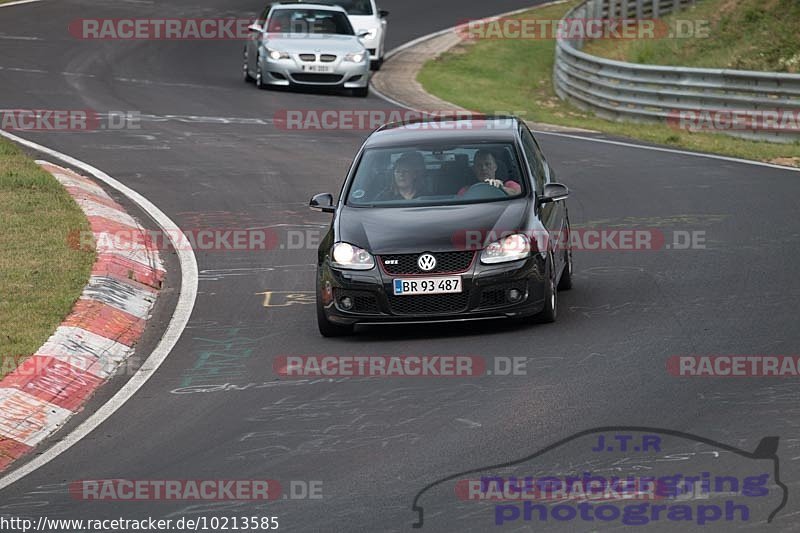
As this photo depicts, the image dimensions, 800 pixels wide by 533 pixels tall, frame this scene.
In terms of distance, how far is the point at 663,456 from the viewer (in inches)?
312

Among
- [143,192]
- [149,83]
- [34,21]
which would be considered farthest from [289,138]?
[34,21]

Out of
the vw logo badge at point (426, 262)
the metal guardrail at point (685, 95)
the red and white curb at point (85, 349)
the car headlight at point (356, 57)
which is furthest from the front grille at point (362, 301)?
the car headlight at point (356, 57)

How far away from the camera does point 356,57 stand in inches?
1093

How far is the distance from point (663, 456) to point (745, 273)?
549 centimetres

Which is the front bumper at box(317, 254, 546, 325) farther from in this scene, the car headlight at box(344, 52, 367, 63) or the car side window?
the car headlight at box(344, 52, 367, 63)

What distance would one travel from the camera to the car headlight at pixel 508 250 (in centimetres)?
1112

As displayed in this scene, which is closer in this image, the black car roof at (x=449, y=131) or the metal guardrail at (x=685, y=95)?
the black car roof at (x=449, y=131)

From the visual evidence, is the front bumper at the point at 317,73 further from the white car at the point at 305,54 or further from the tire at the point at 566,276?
the tire at the point at 566,276

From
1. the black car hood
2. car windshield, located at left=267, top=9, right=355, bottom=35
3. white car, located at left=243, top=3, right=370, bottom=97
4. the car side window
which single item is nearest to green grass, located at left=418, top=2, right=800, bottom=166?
white car, located at left=243, top=3, right=370, bottom=97

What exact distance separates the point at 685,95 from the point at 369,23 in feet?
32.3

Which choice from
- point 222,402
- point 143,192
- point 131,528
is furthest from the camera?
point 143,192

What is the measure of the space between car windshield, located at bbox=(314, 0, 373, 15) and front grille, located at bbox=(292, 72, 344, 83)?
6.08 m

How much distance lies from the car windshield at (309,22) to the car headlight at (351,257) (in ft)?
58.8

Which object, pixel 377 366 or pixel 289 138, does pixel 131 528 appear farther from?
pixel 289 138
